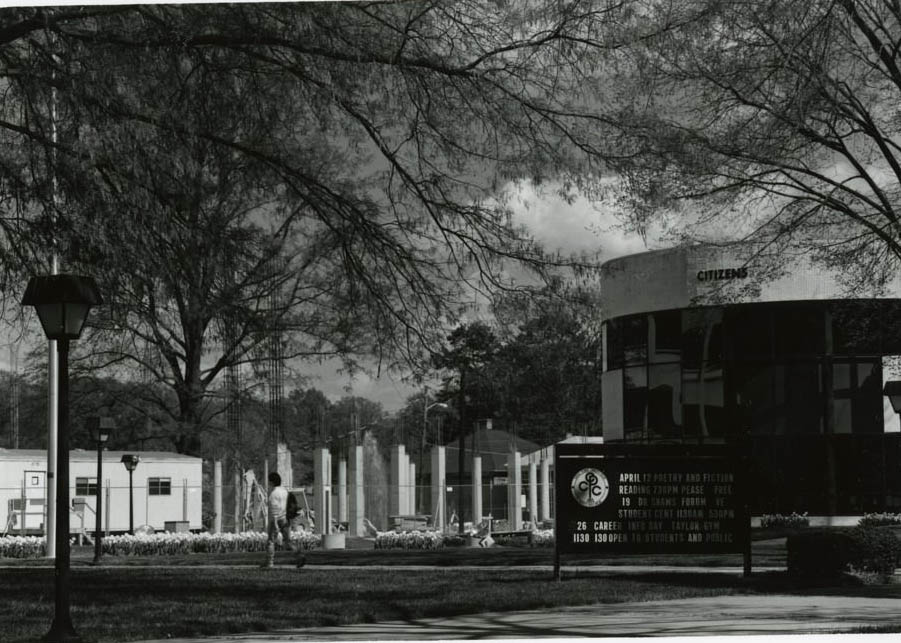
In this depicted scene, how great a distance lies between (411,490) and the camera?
109 feet

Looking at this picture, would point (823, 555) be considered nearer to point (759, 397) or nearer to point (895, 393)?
point (895, 393)

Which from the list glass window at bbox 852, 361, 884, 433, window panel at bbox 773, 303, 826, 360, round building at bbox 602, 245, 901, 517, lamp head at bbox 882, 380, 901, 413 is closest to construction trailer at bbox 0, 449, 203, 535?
round building at bbox 602, 245, 901, 517

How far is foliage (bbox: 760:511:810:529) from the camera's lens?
20547mm

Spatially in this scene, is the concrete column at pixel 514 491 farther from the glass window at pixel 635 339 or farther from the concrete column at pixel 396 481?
the glass window at pixel 635 339

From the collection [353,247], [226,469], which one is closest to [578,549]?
[353,247]

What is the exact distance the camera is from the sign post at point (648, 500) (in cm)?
1567

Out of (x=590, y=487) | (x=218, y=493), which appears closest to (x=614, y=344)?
(x=590, y=487)

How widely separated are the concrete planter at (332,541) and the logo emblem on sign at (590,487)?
11.0 meters

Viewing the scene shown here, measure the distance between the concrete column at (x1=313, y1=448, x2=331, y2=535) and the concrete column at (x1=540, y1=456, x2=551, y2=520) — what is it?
6133mm

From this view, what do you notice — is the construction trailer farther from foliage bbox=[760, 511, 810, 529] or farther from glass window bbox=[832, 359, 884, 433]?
glass window bbox=[832, 359, 884, 433]

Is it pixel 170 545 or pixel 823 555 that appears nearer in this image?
pixel 823 555

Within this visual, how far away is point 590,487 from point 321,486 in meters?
12.3

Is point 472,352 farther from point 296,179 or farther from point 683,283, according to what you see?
point 683,283

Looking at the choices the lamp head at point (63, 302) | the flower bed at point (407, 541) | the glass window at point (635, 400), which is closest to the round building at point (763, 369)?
the glass window at point (635, 400)
